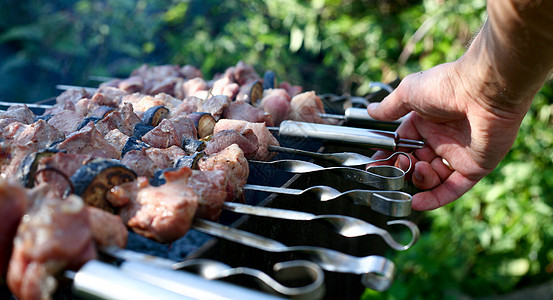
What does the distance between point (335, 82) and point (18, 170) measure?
5.84 m

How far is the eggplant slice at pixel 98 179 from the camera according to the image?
152 centimetres

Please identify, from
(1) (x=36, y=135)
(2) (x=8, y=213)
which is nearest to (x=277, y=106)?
(1) (x=36, y=135)

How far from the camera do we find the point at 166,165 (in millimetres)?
2020

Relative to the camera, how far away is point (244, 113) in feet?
8.87

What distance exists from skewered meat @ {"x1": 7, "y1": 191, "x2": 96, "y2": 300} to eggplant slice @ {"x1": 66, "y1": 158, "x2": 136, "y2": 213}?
0.26 m

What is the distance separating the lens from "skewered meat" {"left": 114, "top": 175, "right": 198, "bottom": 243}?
1.52 m

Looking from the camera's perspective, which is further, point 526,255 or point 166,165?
point 526,255

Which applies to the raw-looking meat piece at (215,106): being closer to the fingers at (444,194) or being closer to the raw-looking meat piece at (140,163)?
the raw-looking meat piece at (140,163)

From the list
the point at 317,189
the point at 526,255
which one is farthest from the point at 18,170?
the point at 526,255

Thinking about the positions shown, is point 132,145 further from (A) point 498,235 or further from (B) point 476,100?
(A) point 498,235

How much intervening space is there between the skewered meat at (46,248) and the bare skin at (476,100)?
5.59 ft

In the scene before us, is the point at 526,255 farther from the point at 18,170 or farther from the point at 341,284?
the point at 18,170

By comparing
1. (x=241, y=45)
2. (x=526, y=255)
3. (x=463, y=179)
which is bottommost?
(x=526, y=255)

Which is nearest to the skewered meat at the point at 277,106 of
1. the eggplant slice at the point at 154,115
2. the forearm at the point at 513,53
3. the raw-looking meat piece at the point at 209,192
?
the eggplant slice at the point at 154,115
